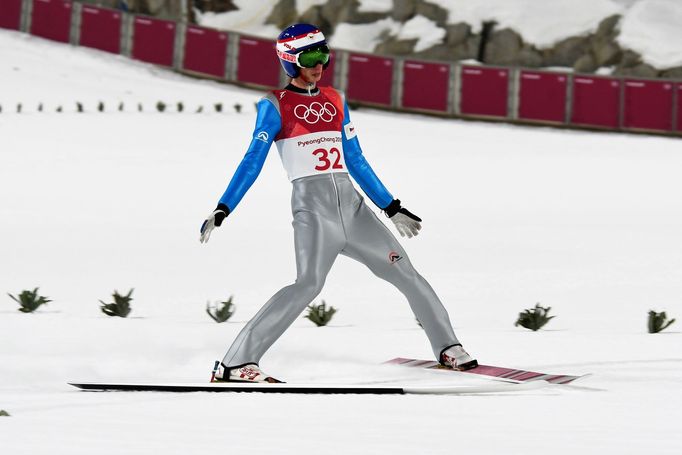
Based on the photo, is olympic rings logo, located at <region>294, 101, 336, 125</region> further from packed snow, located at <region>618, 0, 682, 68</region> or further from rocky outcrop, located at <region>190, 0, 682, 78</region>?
rocky outcrop, located at <region>190, 0, 682, 78</region>

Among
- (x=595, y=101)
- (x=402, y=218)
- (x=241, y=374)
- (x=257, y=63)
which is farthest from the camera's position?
(x=257, y=63)

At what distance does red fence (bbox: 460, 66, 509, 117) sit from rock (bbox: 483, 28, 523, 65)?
4.38 meters

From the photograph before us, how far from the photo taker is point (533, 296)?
10.3 metres

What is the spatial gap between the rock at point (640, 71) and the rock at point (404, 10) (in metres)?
5.73

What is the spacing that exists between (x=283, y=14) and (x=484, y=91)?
9.26 m

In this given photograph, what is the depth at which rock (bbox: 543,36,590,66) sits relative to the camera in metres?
32.0

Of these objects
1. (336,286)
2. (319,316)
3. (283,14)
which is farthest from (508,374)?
(283,14)

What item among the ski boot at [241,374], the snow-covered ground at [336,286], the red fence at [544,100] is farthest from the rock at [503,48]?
the ski boot at [241,374]

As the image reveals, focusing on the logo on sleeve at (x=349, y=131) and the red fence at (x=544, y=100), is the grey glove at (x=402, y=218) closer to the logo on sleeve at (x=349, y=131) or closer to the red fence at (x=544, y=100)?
the logo on sleeve at (x=349, y=131)

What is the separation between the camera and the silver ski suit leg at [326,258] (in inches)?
237

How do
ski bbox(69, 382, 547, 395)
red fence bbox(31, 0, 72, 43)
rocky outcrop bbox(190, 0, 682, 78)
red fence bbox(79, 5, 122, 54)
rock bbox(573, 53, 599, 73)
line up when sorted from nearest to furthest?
ski bbox(69, 382, 547, 395), red fence bbox(79, 5, 122, 54), rocky outcrop bbox(190, 0, 682, 78), rock bbox(573, 53, 599, 73), red fence bbox(31, 0, 72, 43)

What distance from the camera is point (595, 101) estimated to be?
89.3ft

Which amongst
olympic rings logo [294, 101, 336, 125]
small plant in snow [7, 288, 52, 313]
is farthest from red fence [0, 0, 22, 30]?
olympic rings logo [294, 101, 336, 125]

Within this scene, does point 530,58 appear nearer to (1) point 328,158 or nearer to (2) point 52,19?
(2) point 52,19
